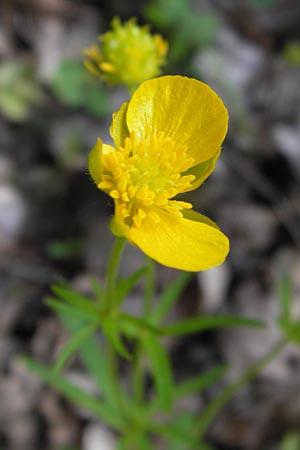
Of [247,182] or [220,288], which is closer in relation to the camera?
[220,288]

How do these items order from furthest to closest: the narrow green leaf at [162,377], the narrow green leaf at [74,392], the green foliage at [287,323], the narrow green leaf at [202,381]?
1. the narrow green leaf at [202,381]
2. the narrow green leaf at [74,392]
3. the green foliage at [287,323]
4. the narrow green leaf at [162,377]

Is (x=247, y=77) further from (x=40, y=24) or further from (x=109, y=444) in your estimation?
(x=109, y=444)

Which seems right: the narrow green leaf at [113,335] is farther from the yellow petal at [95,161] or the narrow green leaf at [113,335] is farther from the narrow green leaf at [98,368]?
the narrow green leaf at [98,368]

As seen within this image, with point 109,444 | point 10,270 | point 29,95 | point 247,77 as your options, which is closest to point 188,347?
point 109,444

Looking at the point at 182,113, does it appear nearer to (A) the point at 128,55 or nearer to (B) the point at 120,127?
(B) the point at 120,127

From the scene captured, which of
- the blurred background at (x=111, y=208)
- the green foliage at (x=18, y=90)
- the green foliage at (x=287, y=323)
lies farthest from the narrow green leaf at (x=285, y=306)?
the green foliage at (x=18, y=90)

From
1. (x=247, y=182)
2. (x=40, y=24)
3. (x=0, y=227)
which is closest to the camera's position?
(x=0, y=227)

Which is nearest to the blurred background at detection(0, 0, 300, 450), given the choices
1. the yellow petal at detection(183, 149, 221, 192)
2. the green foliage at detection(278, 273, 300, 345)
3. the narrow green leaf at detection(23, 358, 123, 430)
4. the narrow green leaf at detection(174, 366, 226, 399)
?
the narrow green leaf at detection(23, 358, 123, 430)
